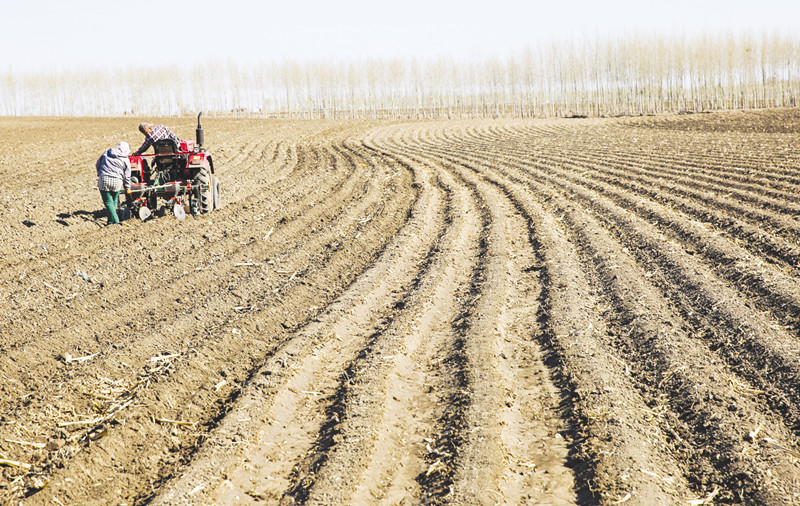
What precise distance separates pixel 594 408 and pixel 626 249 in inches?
185

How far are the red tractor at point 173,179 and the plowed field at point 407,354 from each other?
0.32 m

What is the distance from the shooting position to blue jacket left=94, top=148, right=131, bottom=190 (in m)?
9.68

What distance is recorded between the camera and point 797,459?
3.54 m

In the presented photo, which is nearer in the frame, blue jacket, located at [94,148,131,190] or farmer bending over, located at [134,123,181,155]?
blue jacket, located at [94,148,131,190]

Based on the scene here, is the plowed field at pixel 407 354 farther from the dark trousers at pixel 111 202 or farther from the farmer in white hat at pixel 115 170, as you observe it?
the farmer in white hat at pixel 115 170

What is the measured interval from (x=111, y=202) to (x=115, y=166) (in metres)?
0.77

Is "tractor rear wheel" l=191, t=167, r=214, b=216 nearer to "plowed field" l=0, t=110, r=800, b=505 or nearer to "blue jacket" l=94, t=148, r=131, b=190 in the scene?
"plowed field" l=0, t=110, r=800, b=505

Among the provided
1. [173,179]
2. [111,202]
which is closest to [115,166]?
[111,202]

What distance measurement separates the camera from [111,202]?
1021 centimetres

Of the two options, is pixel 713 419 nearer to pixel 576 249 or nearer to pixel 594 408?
pixel 594 408

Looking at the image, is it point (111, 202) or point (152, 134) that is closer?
point (111, 202)

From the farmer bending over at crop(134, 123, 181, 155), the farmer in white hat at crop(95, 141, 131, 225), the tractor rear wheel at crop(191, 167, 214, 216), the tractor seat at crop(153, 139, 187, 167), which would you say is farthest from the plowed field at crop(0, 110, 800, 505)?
the farmer bending over at crop(134, 123, 181, 155)

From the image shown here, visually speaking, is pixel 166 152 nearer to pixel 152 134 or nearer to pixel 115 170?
pixel 152 134

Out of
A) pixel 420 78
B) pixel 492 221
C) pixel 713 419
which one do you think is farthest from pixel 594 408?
pixel 420 78
